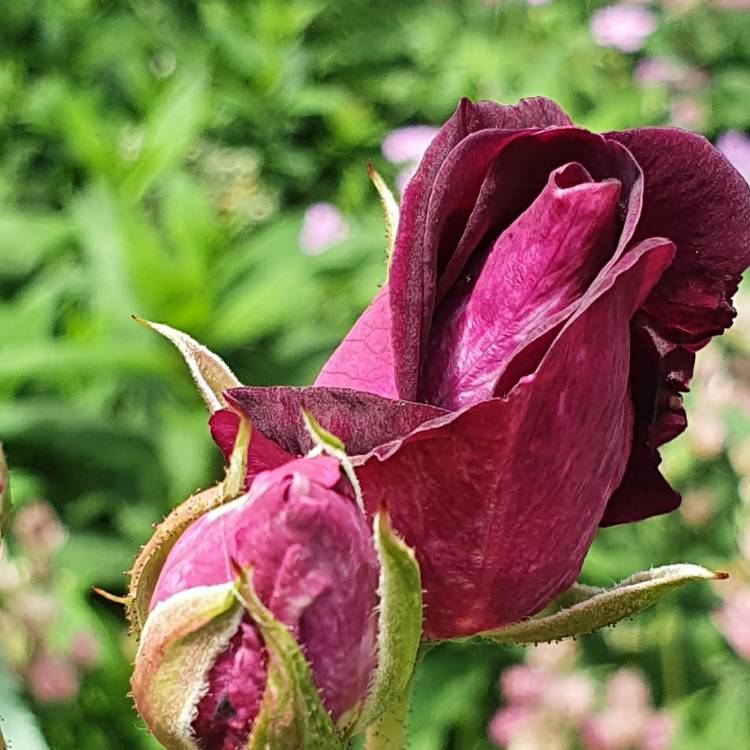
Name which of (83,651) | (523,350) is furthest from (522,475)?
(83,651)

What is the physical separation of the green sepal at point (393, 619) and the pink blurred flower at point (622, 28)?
2.60 meters

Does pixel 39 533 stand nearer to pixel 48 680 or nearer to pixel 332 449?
pixel 48 680

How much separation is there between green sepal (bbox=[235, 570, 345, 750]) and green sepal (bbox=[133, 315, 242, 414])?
0.47 feet

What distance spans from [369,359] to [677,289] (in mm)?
148

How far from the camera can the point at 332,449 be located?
1.43 ft

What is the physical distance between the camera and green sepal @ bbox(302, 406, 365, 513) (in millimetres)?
430

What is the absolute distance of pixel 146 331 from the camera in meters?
1.70

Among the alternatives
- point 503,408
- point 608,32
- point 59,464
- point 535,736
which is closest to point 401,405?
point 503,408

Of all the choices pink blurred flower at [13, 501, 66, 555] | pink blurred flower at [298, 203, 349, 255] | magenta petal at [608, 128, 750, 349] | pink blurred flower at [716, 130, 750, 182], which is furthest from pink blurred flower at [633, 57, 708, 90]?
magenta petal at [608, 128, 750, 349]

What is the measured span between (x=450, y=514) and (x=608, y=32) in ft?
8.59

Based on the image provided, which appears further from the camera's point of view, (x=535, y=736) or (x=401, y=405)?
(x=535, y=736)

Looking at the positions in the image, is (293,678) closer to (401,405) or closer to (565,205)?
(401,405)

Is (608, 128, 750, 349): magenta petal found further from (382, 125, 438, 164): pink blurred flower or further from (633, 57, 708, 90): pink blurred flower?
(633, 57, 708, 90): pink blurred flower

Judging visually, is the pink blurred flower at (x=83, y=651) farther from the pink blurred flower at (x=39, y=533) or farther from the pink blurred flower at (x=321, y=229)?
the pink blurred flower at (x=321, y=229)
